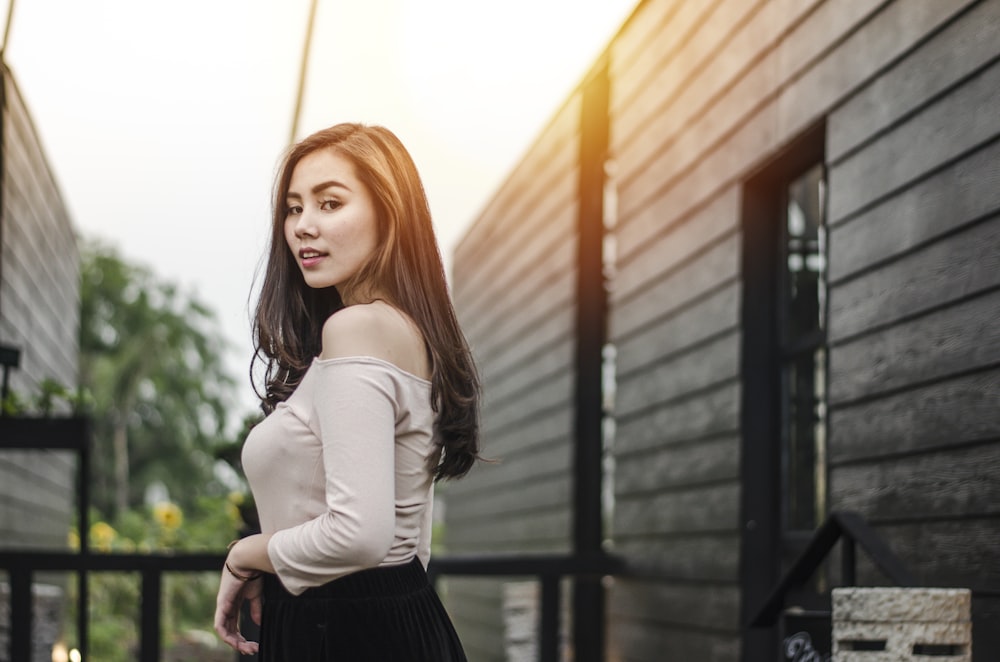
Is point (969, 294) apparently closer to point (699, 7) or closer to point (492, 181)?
point (699, 7)

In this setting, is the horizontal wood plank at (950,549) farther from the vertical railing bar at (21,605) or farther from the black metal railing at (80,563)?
the vertical railing bar at (21,605)

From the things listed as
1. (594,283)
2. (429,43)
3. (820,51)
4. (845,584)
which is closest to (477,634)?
(594,283)

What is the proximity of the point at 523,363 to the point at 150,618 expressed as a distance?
13.5 feet

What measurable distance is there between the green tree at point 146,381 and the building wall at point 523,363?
13.1m

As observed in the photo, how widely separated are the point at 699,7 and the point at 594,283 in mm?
1132

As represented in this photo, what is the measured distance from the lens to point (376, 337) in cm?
137

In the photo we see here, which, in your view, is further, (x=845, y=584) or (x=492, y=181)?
(x=492, y=181)

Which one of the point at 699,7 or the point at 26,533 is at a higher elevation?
the point at 699,7

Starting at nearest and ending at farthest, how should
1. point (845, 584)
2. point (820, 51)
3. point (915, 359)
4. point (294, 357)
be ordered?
point (294, 357) → point (845, 584) → point (915, 359) → point (820, 51)

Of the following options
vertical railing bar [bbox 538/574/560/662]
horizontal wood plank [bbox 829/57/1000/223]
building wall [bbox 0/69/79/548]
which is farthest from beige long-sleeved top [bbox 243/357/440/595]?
building wall [bbox 0/69/79/548]

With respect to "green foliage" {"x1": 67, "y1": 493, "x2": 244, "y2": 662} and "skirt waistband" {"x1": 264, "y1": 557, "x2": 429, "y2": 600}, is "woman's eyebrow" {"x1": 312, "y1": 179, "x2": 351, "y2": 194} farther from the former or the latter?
"green foliage" {"x1": 67, "y1": 493, "x2": 244, "y2": 662}

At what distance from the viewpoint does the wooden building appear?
2.73 meters

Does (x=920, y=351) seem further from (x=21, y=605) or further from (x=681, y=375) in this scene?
(x=21, y=605)

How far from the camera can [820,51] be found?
360 cm
